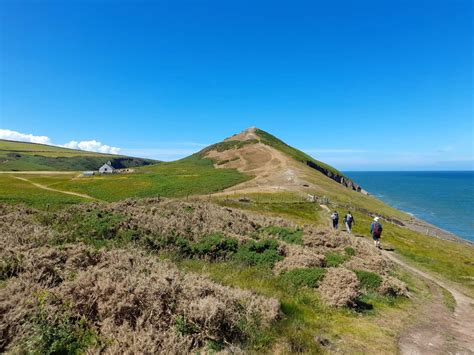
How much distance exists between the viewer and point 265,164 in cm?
10738

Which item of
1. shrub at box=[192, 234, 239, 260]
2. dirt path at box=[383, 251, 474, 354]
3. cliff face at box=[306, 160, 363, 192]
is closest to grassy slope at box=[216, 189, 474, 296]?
dirt path at box=[383, 251, 474, 354]

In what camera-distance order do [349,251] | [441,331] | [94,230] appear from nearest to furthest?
[441,331]
[94,230]
[349,251]

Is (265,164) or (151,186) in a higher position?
(265,164)


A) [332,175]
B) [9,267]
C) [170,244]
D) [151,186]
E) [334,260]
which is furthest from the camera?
[332,175]

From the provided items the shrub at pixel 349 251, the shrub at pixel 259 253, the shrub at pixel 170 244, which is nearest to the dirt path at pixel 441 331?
the shrub at pixel 349 251

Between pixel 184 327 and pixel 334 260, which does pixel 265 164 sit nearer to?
pixel 334 260

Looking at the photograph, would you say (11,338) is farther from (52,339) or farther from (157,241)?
(157,241)

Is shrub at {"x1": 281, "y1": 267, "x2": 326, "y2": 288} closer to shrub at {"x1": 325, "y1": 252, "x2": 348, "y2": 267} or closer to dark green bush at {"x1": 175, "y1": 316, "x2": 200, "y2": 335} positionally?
shrub at {"x1": 325, "y1": 252, "x2": 348, "y2": 267}

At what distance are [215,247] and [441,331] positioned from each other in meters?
11.0

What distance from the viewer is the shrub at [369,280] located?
15.1m

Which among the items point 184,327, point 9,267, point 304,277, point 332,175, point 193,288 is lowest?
point 304,277

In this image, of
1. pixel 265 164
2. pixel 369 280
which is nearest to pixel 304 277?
pixel 369 280

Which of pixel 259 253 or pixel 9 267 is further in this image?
pixel 259 253

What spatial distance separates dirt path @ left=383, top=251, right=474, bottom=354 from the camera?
10281 millimetres
